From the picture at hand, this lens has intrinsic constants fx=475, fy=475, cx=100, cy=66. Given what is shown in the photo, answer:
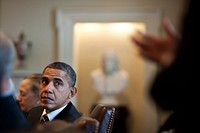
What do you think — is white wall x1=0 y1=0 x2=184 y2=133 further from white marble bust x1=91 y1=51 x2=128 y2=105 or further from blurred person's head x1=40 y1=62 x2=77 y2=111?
blurred person's head x1=40 y1=62 x2=77 y2=111

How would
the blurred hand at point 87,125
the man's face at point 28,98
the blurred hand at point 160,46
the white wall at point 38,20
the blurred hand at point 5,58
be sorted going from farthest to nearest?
the white wall at point 38,20 → the man's face at point 28,98 → the blurred hand at point 87,125 → the blurred hand at point 5,58 → the blurred hand at point 160,46

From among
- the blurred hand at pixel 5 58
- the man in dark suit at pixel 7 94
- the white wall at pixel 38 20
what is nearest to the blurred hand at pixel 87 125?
the man in dark suit at pixel 7 94

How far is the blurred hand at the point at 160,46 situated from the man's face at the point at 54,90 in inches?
60.6

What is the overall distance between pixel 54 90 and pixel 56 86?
0.04 m

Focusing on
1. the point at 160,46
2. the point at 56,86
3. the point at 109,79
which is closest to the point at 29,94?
the point at 56,86

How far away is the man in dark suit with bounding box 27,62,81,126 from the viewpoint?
9.20 feet

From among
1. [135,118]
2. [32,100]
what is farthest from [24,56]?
[32,100]

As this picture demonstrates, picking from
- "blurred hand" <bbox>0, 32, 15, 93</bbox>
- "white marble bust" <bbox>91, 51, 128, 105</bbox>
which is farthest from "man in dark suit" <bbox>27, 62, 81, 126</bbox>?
"white marble bust" <bbox>91, 51, 128, 105</bbox>

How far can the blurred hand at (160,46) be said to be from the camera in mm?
1317

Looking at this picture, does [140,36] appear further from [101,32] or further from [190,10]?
[101,32]

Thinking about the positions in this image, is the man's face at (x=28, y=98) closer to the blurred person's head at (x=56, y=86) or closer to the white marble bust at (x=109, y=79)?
the blurred person's head at (x=56, y=86)

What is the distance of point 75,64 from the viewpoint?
7.30 m

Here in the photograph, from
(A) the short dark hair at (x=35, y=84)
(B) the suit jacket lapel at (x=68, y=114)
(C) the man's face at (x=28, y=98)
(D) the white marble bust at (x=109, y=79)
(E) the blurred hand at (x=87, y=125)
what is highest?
(E) the blurred hand at (x=87, y=125)

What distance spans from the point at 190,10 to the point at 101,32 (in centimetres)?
698
